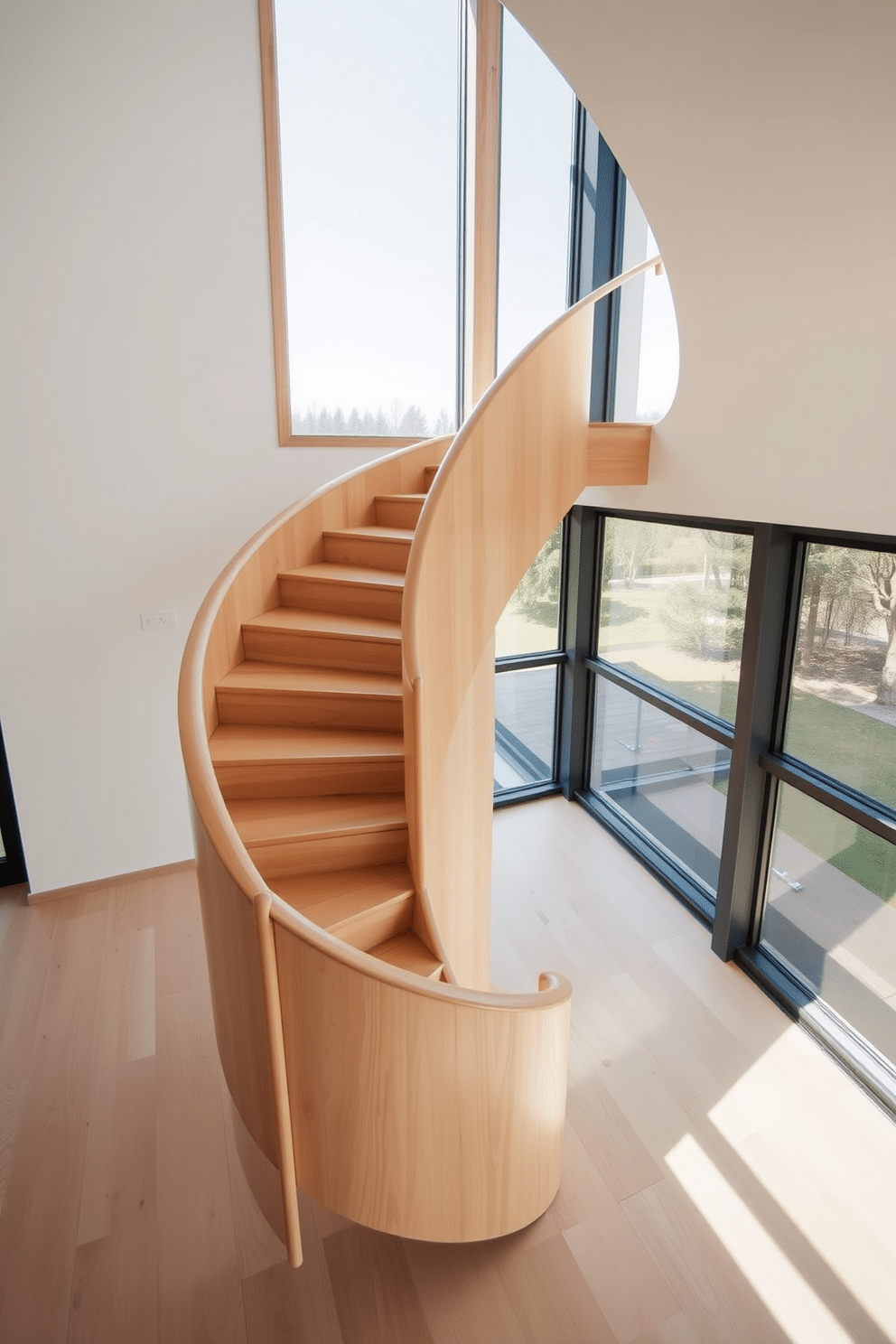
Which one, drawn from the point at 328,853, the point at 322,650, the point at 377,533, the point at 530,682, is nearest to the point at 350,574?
the point at 377,533

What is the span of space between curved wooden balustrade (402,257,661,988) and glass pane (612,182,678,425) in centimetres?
94

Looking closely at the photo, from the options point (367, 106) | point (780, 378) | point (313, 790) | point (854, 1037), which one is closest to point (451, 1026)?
point (313, 790)

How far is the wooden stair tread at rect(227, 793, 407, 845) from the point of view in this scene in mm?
2508

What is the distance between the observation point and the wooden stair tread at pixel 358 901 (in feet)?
7.58

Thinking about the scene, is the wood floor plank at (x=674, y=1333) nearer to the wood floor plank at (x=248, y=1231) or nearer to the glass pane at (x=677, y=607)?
the wood floor plank at (x=248, y=1231)

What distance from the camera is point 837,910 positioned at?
3230 millimetres

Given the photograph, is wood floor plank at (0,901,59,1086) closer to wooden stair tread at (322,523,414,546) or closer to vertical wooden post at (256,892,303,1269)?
vertical wooden post at (256,892,303,1269)

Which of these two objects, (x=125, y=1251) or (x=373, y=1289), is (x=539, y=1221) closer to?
(x=373, y=1289)

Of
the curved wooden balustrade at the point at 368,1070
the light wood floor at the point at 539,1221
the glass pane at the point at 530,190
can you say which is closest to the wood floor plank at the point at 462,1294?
the light wood floor at the point at 539,1221

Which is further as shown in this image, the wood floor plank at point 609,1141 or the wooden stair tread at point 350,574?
the wooden stair tread at point 350,574

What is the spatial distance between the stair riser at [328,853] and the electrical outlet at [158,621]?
189 cm

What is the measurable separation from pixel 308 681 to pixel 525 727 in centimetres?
248

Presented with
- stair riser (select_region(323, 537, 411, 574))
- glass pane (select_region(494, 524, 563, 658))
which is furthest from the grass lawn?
stair riser (select_region(323, 537, 411, 574))

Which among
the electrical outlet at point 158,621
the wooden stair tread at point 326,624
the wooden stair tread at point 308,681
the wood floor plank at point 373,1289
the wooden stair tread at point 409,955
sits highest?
the wooden stair tread at point 326,624
